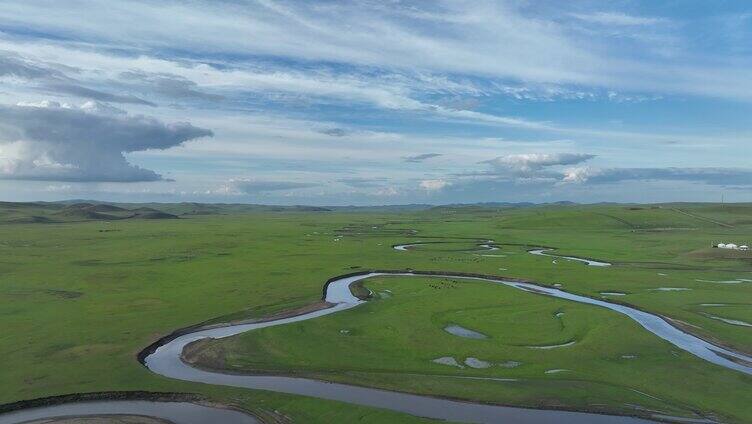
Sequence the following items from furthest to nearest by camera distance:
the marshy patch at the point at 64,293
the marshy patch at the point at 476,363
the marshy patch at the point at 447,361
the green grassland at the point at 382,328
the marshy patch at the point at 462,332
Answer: the marshy patch at the point at 64,293
the marshy patch at the point at 462,332
the marshy patch at the point at 447,361
the marshy patch at the point at 476,363
the green grassland at the point at 382,328

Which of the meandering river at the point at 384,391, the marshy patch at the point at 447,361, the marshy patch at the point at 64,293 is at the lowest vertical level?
the marshy patch at the point at 64,293

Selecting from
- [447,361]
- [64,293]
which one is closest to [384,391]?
[447,361]

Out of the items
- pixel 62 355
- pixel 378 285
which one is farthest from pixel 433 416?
pixel 378 285

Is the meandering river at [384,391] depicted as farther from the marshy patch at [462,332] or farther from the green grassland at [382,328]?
the marshy patch at [462,332]

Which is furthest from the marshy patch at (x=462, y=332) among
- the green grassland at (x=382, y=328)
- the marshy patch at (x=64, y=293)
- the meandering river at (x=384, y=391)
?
the marshy patch at (x=64, y=293)

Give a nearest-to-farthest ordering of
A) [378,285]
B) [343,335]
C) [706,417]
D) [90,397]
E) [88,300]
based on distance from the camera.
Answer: [706,417], [90,397], [343,335], [88,300], [378,285]

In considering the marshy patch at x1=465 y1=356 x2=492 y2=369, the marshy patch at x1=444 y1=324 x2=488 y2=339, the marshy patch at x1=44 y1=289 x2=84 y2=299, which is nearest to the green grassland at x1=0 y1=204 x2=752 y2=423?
the marshy patch at x1=44 y1=289 x2=84 y2=299

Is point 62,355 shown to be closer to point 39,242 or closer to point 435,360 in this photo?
point 435,360

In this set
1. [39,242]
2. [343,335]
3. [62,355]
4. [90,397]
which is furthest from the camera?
[39,242]

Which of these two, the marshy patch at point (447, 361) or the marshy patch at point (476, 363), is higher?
the marshy patch at point (476, 363)

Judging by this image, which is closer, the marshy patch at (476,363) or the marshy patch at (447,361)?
the marshy patch at (476,363)

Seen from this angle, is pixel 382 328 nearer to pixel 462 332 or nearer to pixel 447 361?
pixel 462 332
